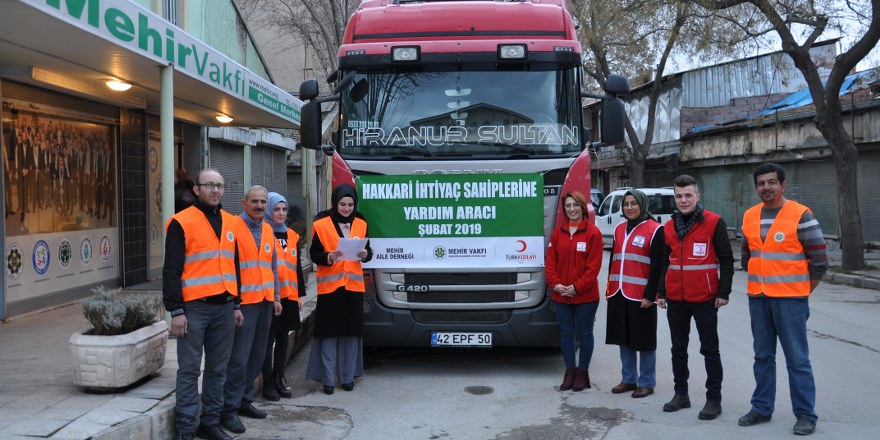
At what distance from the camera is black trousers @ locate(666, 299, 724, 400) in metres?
5.96

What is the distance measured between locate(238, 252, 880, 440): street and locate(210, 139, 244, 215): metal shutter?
27.6ft

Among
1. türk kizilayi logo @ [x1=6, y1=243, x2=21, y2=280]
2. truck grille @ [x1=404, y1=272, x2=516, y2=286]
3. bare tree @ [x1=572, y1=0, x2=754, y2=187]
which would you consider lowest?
truck grille @ [x1=404, y1=272, x2=516, y2=286]

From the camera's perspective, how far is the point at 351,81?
7512 mm

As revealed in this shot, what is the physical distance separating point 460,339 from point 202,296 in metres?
2.83

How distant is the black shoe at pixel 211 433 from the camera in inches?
210

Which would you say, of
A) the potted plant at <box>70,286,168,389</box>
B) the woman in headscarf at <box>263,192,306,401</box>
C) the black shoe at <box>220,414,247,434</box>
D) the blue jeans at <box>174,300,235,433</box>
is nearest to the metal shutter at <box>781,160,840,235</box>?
the woman in headscarf at <box>263,192,306,401</box>

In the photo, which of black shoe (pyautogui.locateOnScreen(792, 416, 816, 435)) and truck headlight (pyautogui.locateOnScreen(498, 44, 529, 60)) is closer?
black shoe (pyautogui.locateOnScreen(792, 416, 816, 435))

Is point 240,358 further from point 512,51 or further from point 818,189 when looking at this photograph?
point 818,189

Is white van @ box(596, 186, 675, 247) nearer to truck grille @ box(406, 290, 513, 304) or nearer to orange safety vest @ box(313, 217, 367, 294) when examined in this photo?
truck grille @ box(406, 290, 513, 304)

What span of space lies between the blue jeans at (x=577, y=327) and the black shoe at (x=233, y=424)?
9.53 ft

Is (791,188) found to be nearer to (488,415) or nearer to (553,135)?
(553,135)

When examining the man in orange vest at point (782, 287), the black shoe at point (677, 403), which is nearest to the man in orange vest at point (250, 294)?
the black shoe at point (677, 403)

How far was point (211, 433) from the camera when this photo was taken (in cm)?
536

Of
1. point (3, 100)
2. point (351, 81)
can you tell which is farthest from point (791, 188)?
point (3, 100)
